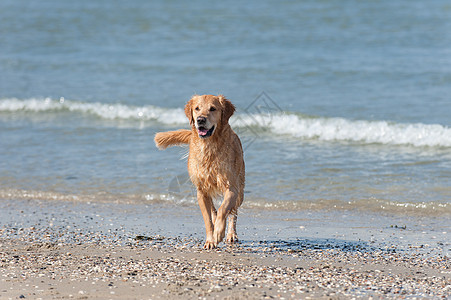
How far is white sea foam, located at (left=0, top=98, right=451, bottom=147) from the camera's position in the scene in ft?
35.5

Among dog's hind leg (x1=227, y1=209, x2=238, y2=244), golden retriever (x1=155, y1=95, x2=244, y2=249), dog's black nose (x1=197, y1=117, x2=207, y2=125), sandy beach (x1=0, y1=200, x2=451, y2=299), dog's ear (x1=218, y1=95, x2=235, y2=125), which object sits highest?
dog's ear (x1=218, y1=95, x2=235, y2=125)

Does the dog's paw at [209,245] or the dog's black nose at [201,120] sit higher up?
the dog's black nose at [201,120]

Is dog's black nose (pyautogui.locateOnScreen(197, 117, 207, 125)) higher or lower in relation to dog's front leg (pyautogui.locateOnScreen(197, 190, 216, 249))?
higher

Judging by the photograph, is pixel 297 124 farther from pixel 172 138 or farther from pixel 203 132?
pixel 203 132

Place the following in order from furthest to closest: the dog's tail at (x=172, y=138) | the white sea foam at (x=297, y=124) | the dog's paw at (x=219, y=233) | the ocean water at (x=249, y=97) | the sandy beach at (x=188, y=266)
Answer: the white sea foam at (x=297, y=124)
the ocean water at (x=249, y=97)
the dog's tail at (x=172, y=138)
the dog's paw at (x=219, y=233)
the sandy beach at (x=188, y=266)

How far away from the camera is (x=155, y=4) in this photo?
27672 millimetres

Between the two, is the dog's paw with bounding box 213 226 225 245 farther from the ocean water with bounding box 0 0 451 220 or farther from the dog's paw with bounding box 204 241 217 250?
the ocean water with bounding box 0 0 451 220

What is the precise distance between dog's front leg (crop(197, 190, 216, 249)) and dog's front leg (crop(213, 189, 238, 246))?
12 cm

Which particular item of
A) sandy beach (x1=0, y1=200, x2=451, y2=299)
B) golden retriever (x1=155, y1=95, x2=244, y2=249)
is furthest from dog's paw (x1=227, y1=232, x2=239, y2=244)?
sandy beach (x1=0, y1=200, x2=451, y2=299)

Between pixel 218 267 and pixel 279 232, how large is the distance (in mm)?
1367

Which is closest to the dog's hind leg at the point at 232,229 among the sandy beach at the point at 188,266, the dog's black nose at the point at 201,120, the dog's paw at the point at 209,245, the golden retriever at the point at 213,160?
the golden retriever at the point at 213,160

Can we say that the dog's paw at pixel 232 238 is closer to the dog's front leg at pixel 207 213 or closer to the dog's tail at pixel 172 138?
the dog's front leg at pixel 207 213

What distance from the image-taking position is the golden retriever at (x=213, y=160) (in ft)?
19.5

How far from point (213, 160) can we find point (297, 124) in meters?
6.12
